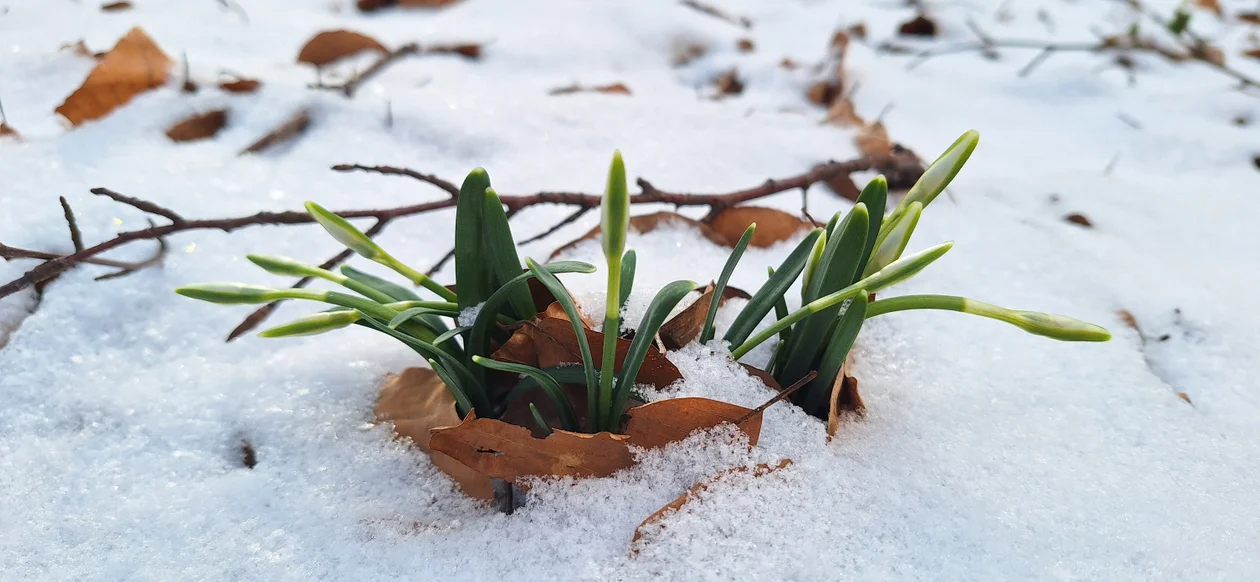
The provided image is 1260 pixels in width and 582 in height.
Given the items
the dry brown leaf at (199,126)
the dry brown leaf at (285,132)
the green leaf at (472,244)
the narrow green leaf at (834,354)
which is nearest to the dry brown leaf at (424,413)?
the green leaf at (472,244)

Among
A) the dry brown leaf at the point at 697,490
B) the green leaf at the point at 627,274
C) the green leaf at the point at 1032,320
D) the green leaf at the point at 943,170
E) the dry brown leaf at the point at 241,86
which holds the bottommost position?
the dry brown leaf at the point at 697,490

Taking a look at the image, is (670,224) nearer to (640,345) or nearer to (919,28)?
(640,345)

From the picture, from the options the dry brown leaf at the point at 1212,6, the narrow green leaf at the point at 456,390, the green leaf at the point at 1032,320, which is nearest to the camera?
the green leaf at the point at 1032,320

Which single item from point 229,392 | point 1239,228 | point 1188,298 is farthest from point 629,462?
point 1239,228

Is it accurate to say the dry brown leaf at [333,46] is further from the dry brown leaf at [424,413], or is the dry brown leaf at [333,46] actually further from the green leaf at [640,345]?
the green leaf at [640,345]

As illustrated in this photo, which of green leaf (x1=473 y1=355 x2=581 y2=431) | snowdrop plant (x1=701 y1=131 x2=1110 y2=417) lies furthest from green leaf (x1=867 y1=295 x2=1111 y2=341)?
green leaf (x1=473 y1=355 x2=581 y2=431)

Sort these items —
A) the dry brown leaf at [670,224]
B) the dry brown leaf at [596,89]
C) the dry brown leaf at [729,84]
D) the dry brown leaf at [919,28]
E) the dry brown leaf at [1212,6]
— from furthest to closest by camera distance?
the dry brown leaf at [1212,6] < the dry brown leaf at [919,28] < the dry brown leaf at [729,84] < the dry brown leaf at [596,89] < the dry brown leaf at [670,224]

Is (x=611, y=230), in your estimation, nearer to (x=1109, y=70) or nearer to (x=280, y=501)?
(x=280, y=501)

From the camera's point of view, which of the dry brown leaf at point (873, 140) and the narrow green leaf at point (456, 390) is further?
the dry brown leaf at point (873, 140)
